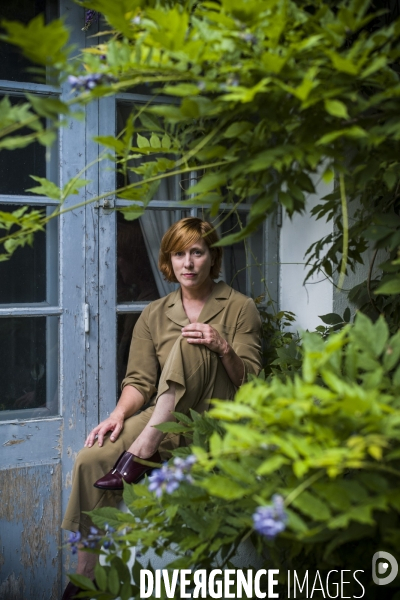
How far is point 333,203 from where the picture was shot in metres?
1.14

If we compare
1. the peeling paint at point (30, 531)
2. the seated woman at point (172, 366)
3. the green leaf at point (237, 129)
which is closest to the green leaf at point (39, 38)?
the green leaf at point (237, 129)

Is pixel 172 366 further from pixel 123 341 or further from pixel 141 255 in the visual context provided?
pixel 141 255

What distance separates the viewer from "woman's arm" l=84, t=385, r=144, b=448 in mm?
2090

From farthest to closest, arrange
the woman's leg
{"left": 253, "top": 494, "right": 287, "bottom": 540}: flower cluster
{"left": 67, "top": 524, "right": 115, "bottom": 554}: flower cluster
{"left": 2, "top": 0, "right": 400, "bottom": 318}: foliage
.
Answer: the woman's leg → {"left": 67, "top": 524, "right": 115, "bottom": 554}: flower cluster → {"left": 2, "top": 0, "right": 400, "bottom": 318}: foliage → {"left": 253, "top": 494, "right": 287, "bottom": 540}: flower cluster

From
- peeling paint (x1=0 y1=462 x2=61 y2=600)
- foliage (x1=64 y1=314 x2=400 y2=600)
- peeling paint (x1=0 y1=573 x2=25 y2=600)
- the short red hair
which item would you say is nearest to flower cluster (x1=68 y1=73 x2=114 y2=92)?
foliage (x1=64 y1=314 x2=400 y2=600)

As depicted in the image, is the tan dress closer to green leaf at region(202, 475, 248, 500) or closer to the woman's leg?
the woman's leg

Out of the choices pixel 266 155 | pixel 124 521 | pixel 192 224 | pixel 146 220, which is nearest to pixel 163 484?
pixel 124 521

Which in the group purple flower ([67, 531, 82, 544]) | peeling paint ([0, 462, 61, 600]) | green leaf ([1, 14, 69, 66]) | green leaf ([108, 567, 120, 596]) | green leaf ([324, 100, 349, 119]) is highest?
green leaf ([1, 14, 69, 66])

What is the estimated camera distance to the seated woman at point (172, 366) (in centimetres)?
194

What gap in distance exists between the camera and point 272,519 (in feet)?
2.02

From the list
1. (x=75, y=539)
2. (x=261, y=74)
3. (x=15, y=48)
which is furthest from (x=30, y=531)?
(x=261, y=74)

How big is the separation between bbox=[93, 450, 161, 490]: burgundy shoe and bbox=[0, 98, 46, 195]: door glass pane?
1027 mm

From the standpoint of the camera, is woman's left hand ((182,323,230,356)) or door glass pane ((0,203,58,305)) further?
door glass pane ((0,203,58,305))

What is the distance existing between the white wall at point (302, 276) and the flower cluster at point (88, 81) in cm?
146
